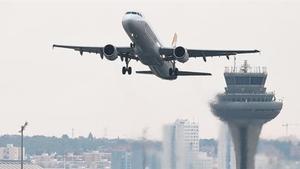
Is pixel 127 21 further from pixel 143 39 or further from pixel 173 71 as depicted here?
pixel 173 71

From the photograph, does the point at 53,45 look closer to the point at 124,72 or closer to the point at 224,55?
the point at 124,72

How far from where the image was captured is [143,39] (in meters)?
126

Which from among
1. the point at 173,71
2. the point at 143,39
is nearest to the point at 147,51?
the point at 143,39

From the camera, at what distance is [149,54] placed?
12706cm

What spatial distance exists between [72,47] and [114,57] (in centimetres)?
831

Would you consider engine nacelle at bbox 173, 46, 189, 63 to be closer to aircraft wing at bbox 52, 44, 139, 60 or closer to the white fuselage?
the white fuselage

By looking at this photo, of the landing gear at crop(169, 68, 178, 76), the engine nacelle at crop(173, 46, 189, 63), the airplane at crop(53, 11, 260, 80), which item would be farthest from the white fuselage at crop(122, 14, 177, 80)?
the landing gear at crop(169, 68, 178, 76)

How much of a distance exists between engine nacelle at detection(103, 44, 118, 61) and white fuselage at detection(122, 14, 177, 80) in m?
1.88

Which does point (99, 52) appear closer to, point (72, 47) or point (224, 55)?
point (72, 47)

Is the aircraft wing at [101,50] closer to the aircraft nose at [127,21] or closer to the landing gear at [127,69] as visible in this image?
the landing gear at [127,69]

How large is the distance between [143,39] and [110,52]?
3.35 m

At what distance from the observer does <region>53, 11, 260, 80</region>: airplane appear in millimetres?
126438

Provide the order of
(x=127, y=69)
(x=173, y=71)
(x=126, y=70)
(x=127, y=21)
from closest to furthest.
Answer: (x=127, y=21) → (x=127, y=69) → (x=126, y=70) → (x=173, y=71)

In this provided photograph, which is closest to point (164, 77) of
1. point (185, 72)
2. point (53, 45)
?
point (185, 72)
